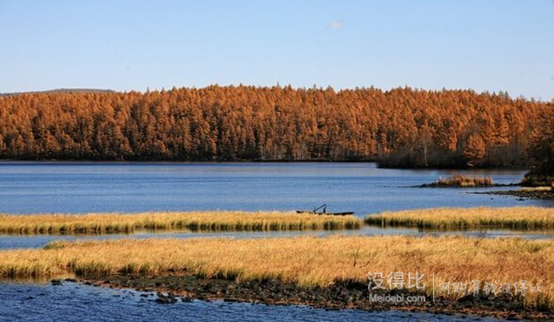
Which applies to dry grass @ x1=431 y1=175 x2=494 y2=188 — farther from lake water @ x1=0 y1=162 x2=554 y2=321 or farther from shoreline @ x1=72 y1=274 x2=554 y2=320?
shoreline @ x1=72 y1=274 x2=554 y2=320

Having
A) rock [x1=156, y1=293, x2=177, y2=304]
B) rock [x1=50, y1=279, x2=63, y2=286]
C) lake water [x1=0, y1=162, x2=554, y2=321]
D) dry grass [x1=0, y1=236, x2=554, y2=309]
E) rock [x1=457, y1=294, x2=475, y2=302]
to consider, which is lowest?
lake water [x1=0, y1=162, x2=554, y2=321]

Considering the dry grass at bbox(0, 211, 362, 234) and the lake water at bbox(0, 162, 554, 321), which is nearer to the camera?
the lake water at bbox(0, 162, 554, 321)

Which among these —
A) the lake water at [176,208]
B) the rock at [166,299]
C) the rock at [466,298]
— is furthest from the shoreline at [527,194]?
the rock at [166,299]

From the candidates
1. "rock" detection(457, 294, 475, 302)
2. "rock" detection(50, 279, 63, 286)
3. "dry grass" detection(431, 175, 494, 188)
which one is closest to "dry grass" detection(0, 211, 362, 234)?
"rock" detection(50, 279, 63, 286)

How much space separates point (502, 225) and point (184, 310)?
30975mm

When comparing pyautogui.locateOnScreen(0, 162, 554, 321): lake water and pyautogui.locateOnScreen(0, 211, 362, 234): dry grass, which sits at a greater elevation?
pyautogui.locateOnScreen(0, 211, 362, 234): dry grass

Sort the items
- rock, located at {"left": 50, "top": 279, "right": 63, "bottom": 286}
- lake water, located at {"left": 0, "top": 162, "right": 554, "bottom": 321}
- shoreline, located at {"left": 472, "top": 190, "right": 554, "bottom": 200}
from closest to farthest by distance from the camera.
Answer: lake water, located at {"left": 0, "top": 162, "right": 554, "bottom": 321}
rock, located at {"left": 50, "top": 279, "right": 63, "bottom": 286}
shoreline, located at {"left": 472, "top": 190, "right": 554, "bottom": 200}

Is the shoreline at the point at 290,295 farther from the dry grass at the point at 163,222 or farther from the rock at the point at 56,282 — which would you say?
the dry grass at the point at 163,222

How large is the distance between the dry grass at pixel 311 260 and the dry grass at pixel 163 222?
10.3 metres

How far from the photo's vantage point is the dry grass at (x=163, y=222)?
51.9m

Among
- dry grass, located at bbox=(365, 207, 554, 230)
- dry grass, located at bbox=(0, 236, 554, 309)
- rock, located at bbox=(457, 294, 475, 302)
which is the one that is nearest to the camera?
rock, located at bbox=(457, 294, 475, 302)

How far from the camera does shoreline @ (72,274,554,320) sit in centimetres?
2636

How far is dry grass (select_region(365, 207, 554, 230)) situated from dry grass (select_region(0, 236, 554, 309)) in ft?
39.3

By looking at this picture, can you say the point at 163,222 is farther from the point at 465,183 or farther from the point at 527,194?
the point at 465,183
